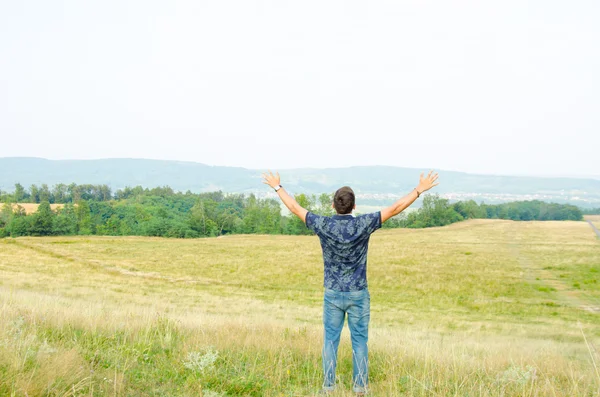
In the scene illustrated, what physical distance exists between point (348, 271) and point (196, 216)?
127m

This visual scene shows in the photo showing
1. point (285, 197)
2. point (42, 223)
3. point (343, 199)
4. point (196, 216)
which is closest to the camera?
point (343, 199)

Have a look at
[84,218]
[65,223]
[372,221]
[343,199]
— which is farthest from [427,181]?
[84,218]

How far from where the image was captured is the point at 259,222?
13112 cm

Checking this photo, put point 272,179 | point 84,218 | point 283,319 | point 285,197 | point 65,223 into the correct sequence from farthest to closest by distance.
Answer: point 84,218, point 65,223, point 283,319, point 272,179, point 285,197

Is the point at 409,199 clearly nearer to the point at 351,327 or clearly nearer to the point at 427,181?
the point at 427,181

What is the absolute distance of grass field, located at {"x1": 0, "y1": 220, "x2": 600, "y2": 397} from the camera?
17.2 feet

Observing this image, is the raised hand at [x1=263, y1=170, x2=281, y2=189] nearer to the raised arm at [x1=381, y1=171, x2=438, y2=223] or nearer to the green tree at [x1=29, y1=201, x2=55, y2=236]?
the raised arm at [x1=381, y1=171, x2=438, y2=223]

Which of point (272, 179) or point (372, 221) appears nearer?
point (372, 221)

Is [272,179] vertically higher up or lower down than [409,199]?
higher up

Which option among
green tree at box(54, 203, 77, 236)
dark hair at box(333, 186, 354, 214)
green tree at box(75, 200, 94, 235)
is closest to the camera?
dark hair at box(333, 186, 354, 214)

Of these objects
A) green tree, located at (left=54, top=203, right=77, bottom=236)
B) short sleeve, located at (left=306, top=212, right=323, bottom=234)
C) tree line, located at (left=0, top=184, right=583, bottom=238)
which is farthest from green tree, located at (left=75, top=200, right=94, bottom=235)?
short sleeve, located at (left=306, top=212, right=323, bottom=234)

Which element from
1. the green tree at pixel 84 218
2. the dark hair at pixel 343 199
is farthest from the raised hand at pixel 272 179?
the green tree at pixel 84 218

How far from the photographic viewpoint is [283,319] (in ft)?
60.5

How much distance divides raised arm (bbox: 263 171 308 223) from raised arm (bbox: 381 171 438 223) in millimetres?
961
